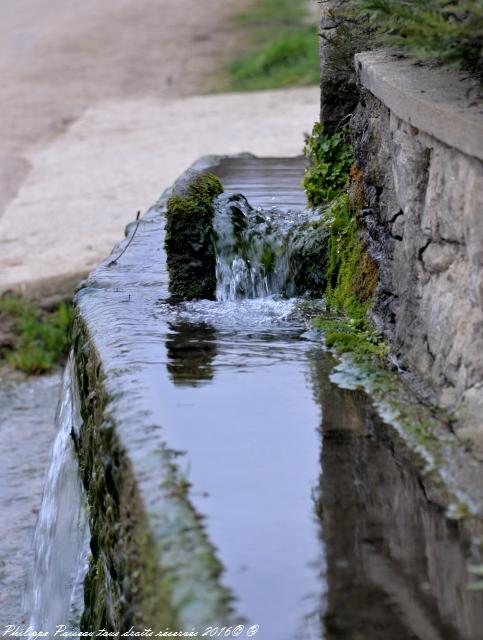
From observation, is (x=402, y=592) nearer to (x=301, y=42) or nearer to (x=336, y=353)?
(x=336, y=353)

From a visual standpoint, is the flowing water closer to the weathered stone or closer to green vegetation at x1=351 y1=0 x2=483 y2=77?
the weathered stone

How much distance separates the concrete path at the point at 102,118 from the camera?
933 centimetres

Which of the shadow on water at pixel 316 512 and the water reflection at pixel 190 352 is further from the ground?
the shadow on water at pixel 316 512

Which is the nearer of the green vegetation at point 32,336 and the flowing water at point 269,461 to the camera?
the flowing water at point 269,461

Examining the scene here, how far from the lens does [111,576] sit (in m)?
3.35

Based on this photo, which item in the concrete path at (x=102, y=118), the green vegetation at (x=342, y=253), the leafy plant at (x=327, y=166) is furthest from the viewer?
the concrete path at (x=102, y=118)

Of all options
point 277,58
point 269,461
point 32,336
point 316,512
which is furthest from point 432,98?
point 277,58

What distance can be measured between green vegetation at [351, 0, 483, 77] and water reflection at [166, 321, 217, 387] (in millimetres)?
1233

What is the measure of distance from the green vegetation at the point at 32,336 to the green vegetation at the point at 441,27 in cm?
435

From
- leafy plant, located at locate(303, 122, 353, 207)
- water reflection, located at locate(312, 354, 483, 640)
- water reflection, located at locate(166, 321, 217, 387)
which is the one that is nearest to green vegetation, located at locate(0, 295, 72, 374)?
leafy plant, located at locate(303, 122, 353, 207)

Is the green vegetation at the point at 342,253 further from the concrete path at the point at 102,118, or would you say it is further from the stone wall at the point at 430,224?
the concrete path at the point at 102,118

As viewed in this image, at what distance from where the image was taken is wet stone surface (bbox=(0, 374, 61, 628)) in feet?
16.6

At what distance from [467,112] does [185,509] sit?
1.31 m

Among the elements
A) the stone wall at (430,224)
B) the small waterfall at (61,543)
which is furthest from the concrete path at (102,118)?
the stone wall at (430,224)
